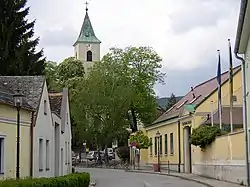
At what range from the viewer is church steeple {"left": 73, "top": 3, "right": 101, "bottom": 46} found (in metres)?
112

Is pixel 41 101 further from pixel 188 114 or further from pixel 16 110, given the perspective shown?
pixel 188 114

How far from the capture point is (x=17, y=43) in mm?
43438

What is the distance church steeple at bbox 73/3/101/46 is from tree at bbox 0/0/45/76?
6697 centimetres

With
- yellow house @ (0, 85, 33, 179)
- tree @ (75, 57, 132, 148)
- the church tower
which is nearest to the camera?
yellow house @ (0, 85, 33, 179)

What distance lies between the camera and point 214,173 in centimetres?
3612

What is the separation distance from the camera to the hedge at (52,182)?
15.2 meters

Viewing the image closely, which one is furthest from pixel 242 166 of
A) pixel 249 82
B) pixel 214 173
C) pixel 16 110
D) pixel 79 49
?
pixel 79 49

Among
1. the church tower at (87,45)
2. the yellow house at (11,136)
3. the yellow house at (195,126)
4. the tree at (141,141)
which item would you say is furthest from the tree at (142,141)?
the church tower at (87,45)

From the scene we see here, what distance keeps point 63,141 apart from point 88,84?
30.9 metres

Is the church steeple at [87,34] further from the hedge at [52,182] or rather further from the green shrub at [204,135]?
the hedge at [52,182]

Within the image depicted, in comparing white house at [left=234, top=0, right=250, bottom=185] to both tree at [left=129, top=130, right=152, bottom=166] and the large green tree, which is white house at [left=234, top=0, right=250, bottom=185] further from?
the large green tree

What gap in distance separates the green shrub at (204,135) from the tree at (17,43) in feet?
42.5

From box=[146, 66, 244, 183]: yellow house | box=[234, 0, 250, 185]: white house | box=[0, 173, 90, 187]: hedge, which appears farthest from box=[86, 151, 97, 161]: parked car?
box=[0, 173, 90, 187]: hedge

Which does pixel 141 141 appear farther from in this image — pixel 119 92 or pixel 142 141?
pixel 119 92
